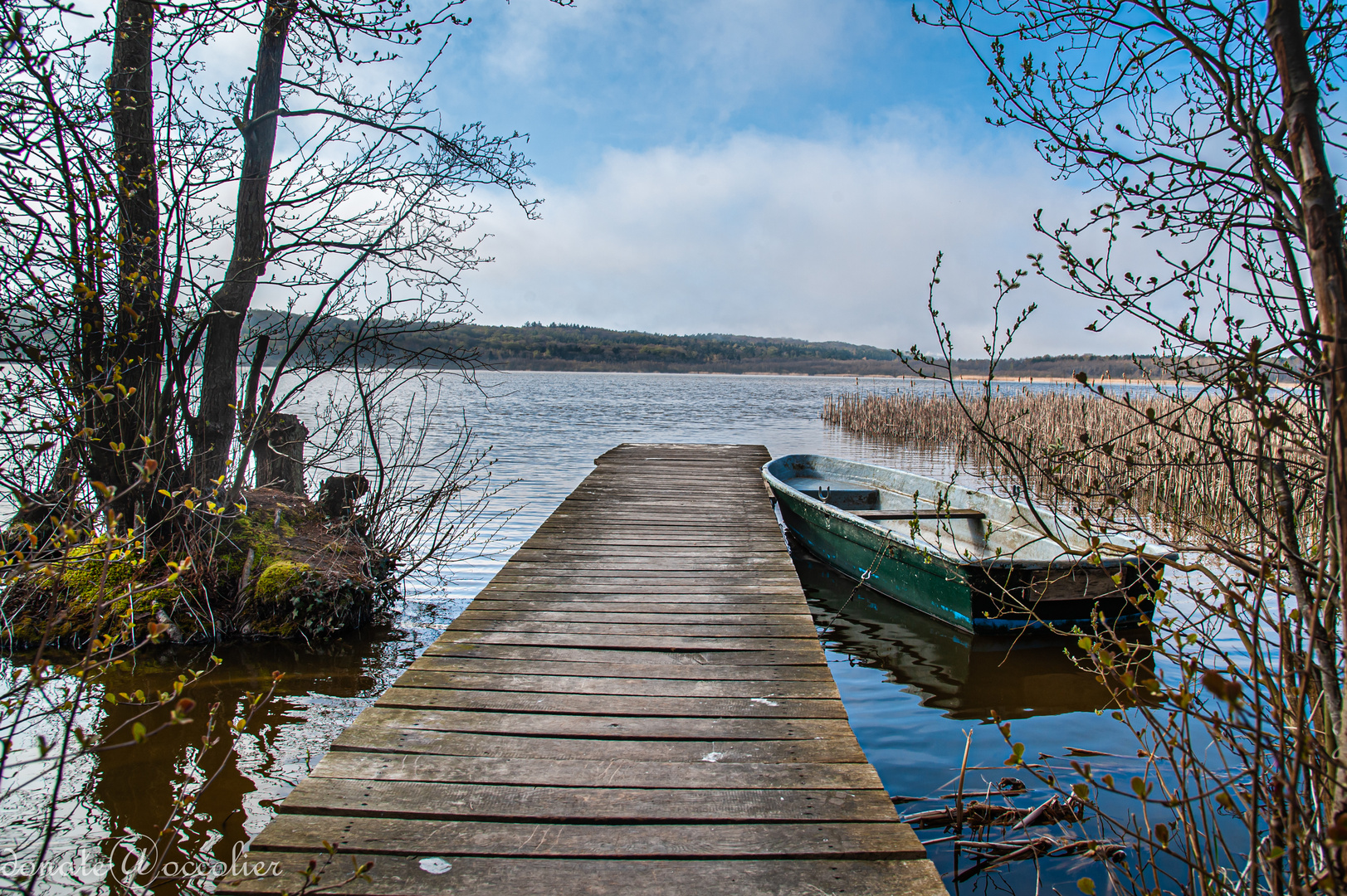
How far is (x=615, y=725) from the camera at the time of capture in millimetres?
2707

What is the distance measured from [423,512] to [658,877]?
437cm

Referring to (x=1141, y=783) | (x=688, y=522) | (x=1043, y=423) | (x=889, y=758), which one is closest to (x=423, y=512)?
(x=688, y=522)

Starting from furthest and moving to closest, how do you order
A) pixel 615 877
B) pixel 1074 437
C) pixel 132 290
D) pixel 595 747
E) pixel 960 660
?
pixel 1074 437 < pixel 960 660 < pixel 132 290 < pixel 595 747 < pixel 615 877

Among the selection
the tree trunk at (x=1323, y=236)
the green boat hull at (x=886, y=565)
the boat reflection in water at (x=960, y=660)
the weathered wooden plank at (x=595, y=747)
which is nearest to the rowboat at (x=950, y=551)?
the green boat hull at (x=886, y=565)

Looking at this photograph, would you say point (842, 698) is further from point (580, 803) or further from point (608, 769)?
point (580, 803)

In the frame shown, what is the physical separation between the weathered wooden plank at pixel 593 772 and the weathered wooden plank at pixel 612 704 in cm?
36

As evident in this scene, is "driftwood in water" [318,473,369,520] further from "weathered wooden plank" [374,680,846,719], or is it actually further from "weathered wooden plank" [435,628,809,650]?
"weathered wooden plank" [374,680,846,719]

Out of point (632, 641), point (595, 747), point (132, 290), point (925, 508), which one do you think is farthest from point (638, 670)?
point (925, 508)

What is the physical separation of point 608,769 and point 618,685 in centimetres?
67

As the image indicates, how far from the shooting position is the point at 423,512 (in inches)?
227

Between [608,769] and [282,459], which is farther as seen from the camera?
[282,459]

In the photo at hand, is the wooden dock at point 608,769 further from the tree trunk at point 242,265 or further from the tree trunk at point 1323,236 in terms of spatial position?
the tree trunk at point 242,265

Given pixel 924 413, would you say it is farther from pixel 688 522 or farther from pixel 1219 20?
pixel 1219 20

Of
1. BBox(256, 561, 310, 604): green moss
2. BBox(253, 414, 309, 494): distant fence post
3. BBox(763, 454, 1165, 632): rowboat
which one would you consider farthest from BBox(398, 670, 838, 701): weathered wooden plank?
BBox(253, 414, 309, 494): distant fence post
